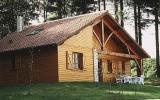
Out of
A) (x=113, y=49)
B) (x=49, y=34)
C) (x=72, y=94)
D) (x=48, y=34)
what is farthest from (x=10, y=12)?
(x=72, y=94)

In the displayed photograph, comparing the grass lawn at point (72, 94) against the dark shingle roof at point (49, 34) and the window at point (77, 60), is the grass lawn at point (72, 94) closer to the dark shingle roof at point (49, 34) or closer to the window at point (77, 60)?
the dark shingle roof at point (49, 34)

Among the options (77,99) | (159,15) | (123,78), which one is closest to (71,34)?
(123,78)

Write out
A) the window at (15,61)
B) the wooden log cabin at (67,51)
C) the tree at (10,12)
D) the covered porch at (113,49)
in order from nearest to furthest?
the wooden log cabin at (67,51)
the window at (15,61)
the covered porch at (113,49)
the tree at (10,12)

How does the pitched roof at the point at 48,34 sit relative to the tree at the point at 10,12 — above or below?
below

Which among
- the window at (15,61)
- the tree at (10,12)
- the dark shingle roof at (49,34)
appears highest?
the tree at (10,12)

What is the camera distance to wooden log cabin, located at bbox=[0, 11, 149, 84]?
3094 centimetres

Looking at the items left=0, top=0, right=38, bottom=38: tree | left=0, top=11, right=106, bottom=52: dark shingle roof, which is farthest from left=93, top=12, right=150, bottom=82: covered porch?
left=0, top=0, right=38, bottom=38: tree

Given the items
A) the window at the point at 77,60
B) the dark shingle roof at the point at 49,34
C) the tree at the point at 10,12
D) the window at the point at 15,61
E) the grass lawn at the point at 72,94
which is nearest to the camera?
the grass lawn at the point at 72,94

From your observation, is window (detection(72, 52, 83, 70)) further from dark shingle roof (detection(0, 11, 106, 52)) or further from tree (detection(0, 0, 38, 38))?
tree (detection(0, 0, 38, 38))

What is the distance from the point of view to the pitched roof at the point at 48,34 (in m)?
30.7

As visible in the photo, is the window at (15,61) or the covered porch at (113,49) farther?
the covered porch at (113,49)

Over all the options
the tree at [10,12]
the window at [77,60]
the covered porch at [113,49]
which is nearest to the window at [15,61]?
the window at [77,60]

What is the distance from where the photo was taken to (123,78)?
112 ft

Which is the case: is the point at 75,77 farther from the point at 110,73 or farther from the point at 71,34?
the point at 110,73
